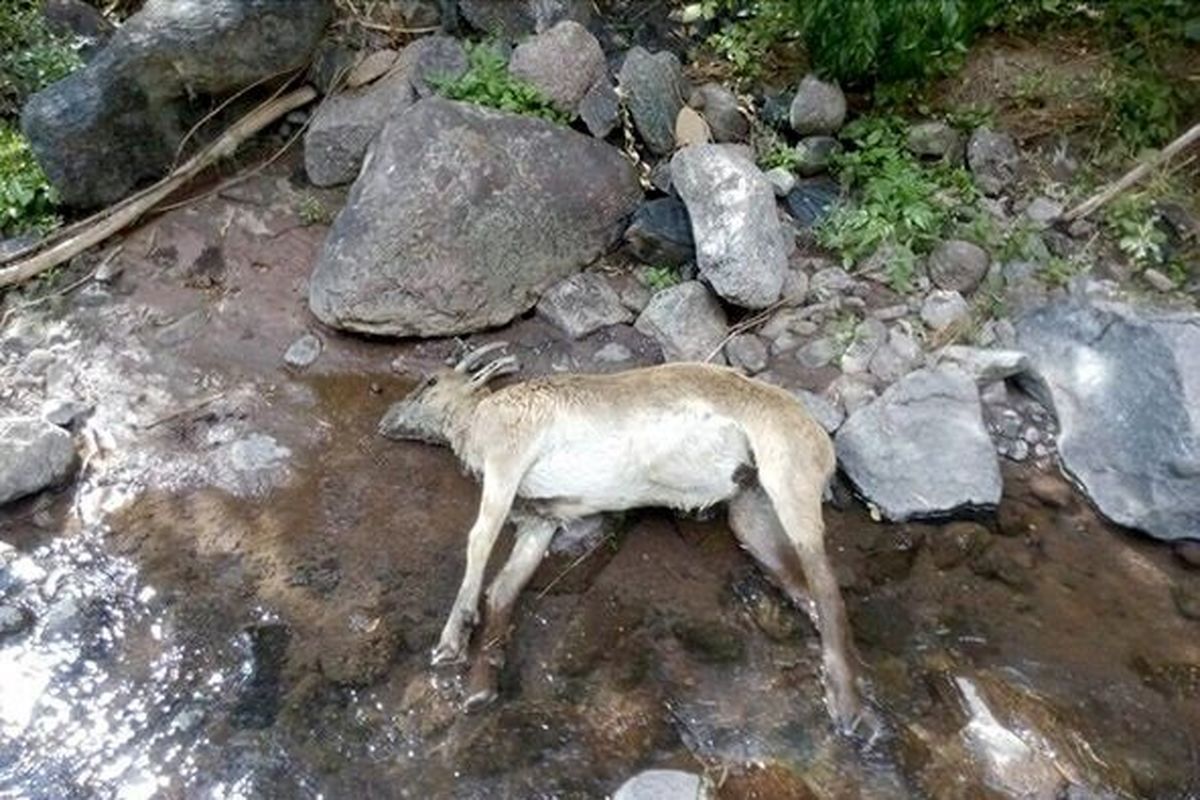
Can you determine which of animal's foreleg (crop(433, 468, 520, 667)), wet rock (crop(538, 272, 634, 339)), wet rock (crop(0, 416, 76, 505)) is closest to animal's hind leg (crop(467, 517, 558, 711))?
animal's foreleg (crop(433, 468, 520, 667))

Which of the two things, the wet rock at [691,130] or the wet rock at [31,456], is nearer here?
the wet rock at [31,456]

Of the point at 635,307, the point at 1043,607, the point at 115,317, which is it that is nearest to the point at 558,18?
the point at 635,307

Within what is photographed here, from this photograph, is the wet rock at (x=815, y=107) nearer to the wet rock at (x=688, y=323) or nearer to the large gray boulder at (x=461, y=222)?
the large gray boulder at (x=461, y=222)

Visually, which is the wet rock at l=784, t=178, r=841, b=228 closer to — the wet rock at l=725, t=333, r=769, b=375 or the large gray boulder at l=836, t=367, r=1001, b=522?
the wet rock at l=725, t=333, r=769, b=375

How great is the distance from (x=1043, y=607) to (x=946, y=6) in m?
3.53

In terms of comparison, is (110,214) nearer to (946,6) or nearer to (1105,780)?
(946,6)

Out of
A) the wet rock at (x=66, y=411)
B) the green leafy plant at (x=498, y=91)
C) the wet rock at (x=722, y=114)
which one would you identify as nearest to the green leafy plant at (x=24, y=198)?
the wet rock at (x=66, y=411)

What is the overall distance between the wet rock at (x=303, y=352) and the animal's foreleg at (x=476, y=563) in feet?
6.63

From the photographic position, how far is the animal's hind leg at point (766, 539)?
17.8ft

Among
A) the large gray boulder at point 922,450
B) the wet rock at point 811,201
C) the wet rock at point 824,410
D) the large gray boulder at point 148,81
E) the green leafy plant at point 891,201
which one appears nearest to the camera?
the large gray boulder at point 922,450

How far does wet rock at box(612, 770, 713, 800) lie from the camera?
14.4 ft

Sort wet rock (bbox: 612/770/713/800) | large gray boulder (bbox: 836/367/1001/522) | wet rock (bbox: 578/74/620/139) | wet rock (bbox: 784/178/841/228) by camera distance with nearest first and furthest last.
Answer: wet rock (bbox: 612/770/713/800)
large gray boulder (bbox: 836/367/1001/522)
wet rock (bbox: 784/178/841/228)
wet rock (bbox: 578/74/620/139)

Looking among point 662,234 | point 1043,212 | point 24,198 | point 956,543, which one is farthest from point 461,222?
point 1043,212

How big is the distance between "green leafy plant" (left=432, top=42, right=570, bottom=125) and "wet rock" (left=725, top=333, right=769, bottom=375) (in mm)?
1943
